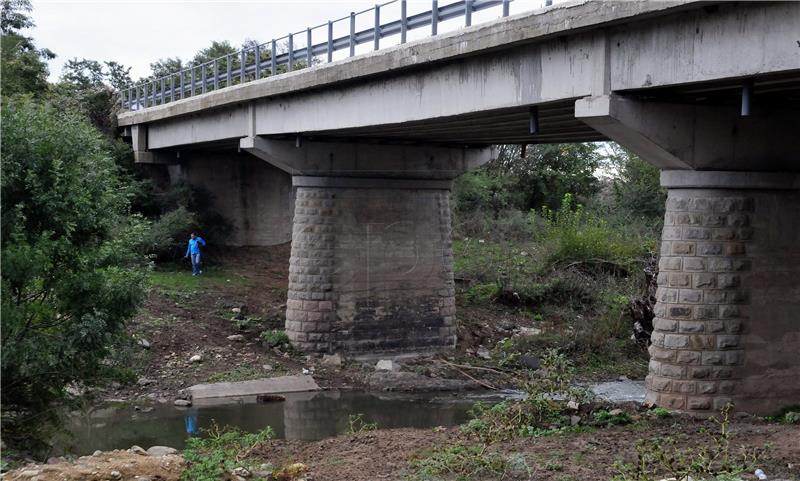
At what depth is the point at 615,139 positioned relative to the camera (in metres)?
12.8

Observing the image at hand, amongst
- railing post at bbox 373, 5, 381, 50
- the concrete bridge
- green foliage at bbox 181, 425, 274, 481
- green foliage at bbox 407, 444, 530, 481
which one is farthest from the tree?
green foliage at bbox 407, 444, 530, 481

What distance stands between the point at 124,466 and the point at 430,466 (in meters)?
3.13

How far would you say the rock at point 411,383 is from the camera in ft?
64.0

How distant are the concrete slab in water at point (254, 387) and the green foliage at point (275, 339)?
7.04 ft

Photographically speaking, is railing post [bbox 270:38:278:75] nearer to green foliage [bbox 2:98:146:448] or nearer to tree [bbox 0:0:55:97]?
tree [bbox 0:0:55:97]

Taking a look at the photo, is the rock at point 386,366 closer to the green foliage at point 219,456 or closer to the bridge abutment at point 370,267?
the bridge abutment at point 370,267

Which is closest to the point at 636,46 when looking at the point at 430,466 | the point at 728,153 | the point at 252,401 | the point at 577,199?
the point at 728,153

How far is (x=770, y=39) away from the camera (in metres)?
9.83

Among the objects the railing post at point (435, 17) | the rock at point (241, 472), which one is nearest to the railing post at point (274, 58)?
the railing post at point (435, 17)

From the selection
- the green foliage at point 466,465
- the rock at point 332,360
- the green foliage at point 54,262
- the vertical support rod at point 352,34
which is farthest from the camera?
the rock at point 332,360

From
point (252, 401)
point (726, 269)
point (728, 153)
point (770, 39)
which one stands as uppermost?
point (770, 39)

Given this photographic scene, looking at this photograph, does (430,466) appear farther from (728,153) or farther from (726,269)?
(728,153)

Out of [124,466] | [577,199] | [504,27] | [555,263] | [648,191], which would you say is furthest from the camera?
[577,199]

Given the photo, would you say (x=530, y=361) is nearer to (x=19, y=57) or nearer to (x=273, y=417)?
(x=273, y=417)
